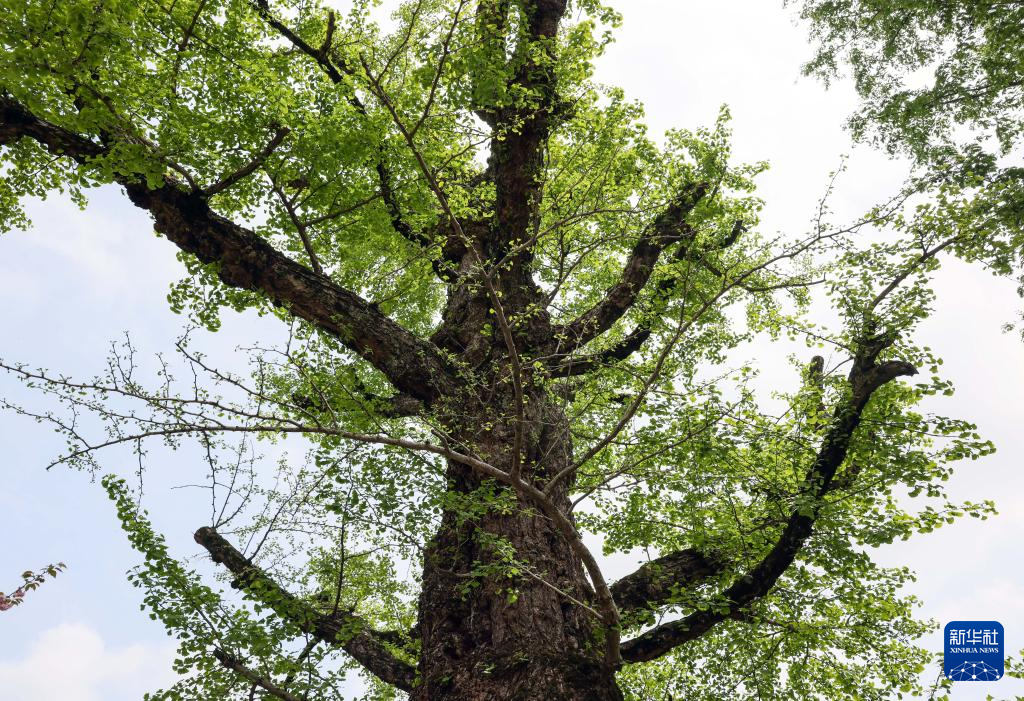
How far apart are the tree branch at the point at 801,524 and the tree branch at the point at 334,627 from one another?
229 centimetres

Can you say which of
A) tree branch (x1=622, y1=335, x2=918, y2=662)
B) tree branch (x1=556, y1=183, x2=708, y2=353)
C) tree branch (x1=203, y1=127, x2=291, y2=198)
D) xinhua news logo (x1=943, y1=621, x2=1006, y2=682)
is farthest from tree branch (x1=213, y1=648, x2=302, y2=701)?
xinhua news logo (x1=943, y1=621, x2=1006, y2=682)

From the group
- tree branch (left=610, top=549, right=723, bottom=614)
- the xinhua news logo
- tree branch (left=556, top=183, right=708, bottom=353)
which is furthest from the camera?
tree branch (left=556, top=183, right=708, bottom=353)

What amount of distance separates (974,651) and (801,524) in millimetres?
3042

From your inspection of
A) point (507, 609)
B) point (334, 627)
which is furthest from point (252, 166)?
point (507, 609)

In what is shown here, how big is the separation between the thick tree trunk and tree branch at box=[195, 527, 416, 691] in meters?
0.58

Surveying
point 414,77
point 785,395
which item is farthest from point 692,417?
point 414,77

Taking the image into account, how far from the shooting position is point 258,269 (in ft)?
26.7

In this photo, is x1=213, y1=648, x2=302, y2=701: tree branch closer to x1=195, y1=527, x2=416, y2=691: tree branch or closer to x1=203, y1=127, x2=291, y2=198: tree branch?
x1=195, y1=527, x2=416, y2=691: tree branch

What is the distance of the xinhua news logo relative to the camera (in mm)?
7781

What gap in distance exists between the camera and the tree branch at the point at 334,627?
23.4 ft

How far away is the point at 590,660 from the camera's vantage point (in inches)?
259

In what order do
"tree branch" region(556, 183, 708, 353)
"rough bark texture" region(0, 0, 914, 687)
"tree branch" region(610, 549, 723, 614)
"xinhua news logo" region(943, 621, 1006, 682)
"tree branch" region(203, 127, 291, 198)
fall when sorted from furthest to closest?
1. "tree branch" region(556, 183, 708, 353)
2. "tree branch" region(203, 127, 291, 198)
3. "xinhua news logo" region(943, 621, 1006, 682)
4. "tree branch" region(610, 549, 723, 614)
5. "rough bark texture" region(0, 0, 914, 687)

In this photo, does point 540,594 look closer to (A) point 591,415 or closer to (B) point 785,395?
(B) point 785,395

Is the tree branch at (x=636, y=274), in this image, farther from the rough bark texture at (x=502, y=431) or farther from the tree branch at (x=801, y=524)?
the tree branch at (x=801, y=524)
